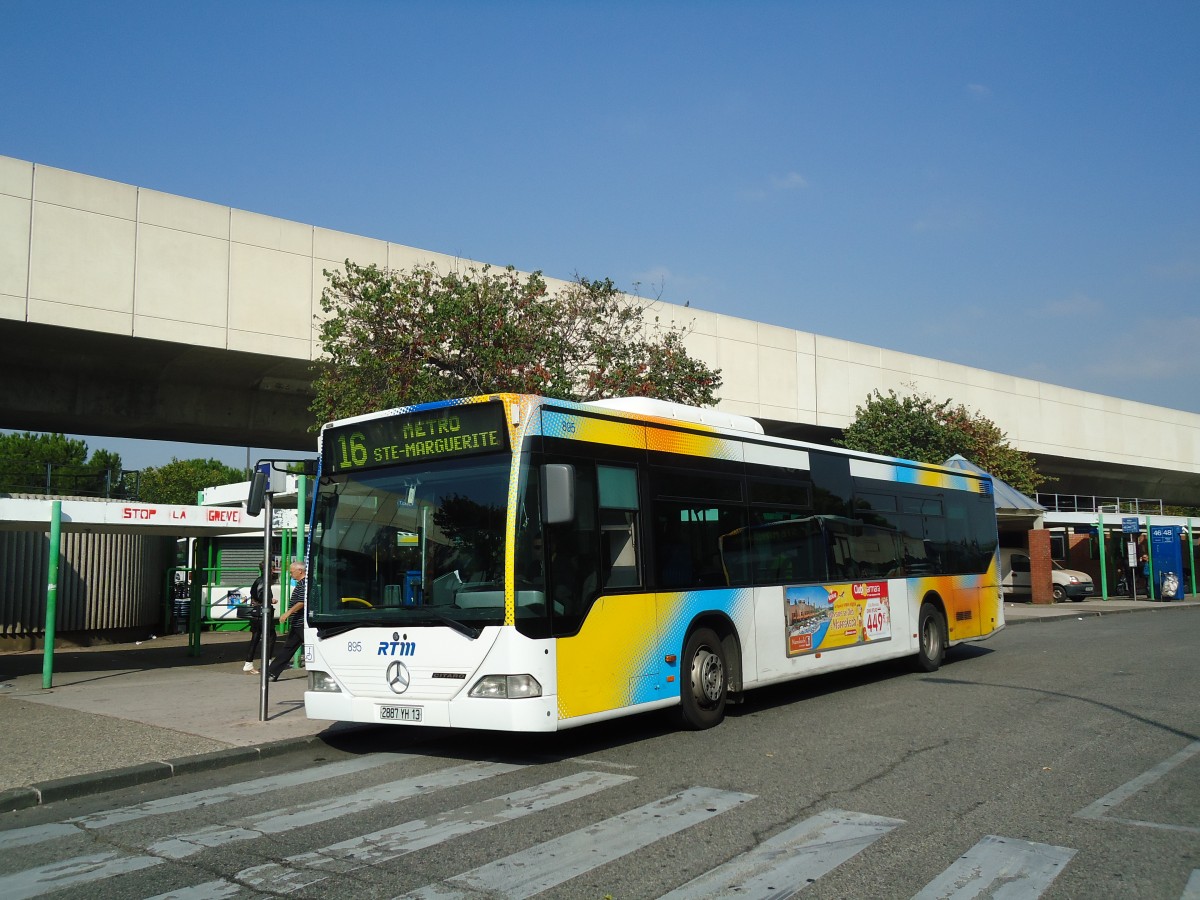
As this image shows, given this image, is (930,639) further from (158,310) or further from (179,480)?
(179,480)

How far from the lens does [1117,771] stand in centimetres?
778

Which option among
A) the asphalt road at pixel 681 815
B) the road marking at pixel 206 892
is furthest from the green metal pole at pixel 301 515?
the road marking at pixel 206 892

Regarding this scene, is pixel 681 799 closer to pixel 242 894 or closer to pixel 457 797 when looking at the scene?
pixel 457 797

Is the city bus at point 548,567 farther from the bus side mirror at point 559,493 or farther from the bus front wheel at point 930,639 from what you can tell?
the bus front wheel at point 930,639

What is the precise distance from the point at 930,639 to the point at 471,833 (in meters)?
10.3

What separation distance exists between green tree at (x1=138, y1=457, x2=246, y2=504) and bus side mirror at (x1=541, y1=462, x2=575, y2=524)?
257 feet

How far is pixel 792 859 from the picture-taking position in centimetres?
557

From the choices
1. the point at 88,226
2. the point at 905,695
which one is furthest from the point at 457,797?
the point at 88,226

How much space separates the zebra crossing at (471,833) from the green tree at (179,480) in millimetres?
78459

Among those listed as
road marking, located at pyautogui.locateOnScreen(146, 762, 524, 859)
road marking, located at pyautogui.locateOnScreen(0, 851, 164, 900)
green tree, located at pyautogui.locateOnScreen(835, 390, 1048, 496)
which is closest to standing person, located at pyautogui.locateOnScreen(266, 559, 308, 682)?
road marking, located at pyautogui.locateOnScreen(146, 762, 524, 859)

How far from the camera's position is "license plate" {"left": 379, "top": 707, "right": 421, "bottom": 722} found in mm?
8438

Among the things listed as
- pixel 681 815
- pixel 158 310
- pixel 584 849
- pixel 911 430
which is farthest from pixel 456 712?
pixel 911 430

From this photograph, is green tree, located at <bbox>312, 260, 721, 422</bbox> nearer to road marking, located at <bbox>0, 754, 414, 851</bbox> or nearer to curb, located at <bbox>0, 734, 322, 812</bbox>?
curb, located at <bbox>0, 734, 322, 812</bbox>

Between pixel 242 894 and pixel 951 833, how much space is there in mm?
4013
